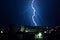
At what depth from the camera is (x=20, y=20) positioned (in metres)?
A: 47.8

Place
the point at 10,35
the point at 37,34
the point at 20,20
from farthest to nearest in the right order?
the point at 20,20 → the point at 37,34 → the point at 10,35

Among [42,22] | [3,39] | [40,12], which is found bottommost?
[3,39]

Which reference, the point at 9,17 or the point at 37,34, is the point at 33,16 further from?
the point at 37,34

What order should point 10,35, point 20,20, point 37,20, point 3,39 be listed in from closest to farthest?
point 10,35 → point 3,39 → point 37,20 → point 20,20

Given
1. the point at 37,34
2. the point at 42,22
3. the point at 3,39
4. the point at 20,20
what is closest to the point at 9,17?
the point at 20,20

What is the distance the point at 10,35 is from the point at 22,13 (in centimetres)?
3626

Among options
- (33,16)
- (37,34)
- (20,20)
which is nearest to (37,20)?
(33,16)

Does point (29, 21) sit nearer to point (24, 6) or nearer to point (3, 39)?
point (24, 6)

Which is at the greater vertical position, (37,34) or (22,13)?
(22,13)

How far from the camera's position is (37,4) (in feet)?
164

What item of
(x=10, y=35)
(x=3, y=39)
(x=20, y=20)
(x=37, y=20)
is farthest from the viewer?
(x=20, y=20)

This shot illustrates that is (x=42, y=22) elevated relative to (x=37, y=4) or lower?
lower

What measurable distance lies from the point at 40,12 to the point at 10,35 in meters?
33.8

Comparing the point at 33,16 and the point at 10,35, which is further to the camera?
the point at 33,16
